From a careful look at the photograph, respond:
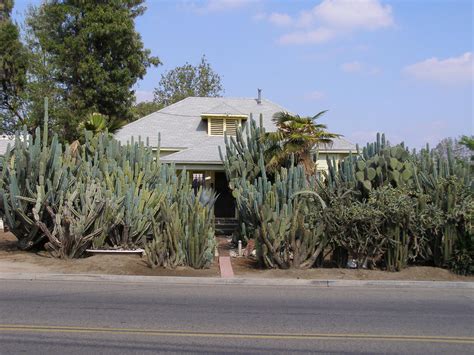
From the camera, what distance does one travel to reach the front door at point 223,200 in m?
25.2

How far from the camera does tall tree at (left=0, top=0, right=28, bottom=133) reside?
33.6 metres

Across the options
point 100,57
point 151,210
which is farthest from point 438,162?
point 100,57

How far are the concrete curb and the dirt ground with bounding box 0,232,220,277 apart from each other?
0.42 meters

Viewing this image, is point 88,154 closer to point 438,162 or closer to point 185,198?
point 185,198

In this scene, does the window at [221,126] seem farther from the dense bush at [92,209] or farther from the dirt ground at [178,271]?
the dirt ground at [178,271]

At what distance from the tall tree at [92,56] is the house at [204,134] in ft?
7.59

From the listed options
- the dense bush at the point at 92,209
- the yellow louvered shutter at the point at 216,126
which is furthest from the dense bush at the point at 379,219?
the yellow louvered shutter at the point at 216,126

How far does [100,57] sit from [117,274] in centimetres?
1713

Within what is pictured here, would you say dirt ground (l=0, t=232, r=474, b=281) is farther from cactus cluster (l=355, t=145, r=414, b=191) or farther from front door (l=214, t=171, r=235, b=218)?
front door (l=214, t=171, r=235, b=218)

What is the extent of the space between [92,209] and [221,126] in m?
12.7

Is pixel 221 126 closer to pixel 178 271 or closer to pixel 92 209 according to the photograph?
pixel 92 209

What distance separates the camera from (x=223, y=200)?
82.9 feet

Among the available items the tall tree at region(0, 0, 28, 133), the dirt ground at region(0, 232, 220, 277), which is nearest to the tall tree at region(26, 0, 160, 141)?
the tall tree at region(0, 0, 28, 133)

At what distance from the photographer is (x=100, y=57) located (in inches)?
1115
